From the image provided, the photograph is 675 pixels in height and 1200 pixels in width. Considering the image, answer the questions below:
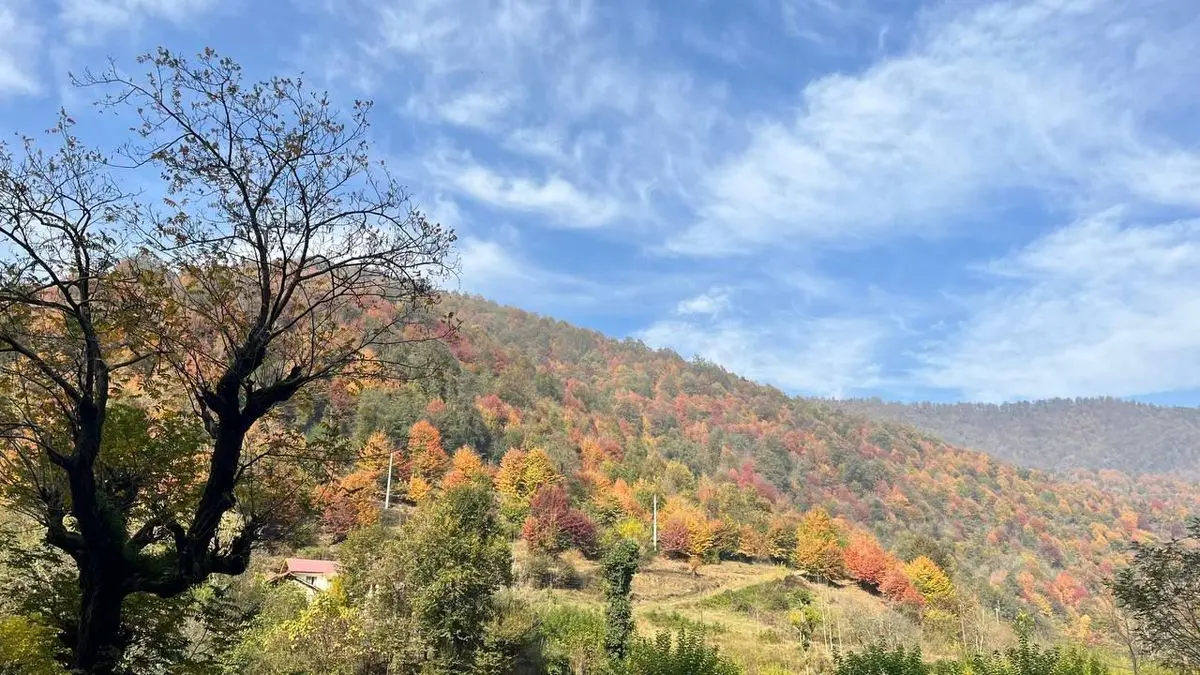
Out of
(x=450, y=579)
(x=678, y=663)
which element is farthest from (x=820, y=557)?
(x=678, y=663)

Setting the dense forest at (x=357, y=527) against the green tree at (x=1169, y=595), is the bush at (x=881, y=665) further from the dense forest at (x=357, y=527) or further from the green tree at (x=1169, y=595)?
the green tree at (x=1169, y=595)

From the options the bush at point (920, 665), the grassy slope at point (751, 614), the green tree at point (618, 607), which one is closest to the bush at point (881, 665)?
the bush at point (920, 665)

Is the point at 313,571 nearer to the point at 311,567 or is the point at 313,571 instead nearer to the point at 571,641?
the point at 311,567

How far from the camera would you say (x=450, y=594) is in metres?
22.0

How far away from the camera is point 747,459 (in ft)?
324

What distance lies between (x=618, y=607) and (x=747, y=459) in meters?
73.5

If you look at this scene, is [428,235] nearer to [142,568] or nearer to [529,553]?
[142,568]

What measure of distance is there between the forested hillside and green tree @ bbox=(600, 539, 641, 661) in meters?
27.6

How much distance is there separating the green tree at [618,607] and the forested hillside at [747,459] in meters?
27.6

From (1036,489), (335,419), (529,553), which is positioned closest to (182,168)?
(335,419)

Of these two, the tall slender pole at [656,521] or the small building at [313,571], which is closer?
the small building at [313,571]

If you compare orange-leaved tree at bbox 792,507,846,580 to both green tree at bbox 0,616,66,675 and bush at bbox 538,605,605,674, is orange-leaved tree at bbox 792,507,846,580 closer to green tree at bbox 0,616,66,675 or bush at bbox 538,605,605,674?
bush at bbox 538,605,605,674

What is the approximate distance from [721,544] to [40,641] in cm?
5348

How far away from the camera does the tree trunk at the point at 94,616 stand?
20.7 ft
